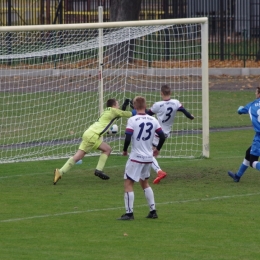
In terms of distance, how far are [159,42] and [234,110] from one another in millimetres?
3500

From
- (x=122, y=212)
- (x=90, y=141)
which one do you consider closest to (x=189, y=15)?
(x=90, y=141)

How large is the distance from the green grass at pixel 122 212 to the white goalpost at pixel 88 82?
1.80m

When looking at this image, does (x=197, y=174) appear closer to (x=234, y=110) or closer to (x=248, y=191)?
(x=248, y=191)

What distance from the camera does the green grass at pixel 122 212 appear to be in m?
9.49

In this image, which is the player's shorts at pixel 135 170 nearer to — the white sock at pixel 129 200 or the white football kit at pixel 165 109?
the white sock at pixel 129 200

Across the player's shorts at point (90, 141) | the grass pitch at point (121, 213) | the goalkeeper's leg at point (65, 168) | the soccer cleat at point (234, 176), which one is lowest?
the grass pitch at point (121, 213)

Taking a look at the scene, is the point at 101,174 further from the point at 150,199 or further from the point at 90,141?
the point at 150,199

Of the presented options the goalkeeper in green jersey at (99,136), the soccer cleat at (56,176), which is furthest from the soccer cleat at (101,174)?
the soccer cleat at (56,176)

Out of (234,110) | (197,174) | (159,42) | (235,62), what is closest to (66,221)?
(197,174)

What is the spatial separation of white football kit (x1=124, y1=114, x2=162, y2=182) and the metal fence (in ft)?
71.7

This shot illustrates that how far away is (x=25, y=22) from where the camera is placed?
113ft

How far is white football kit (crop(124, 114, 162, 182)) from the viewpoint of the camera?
36.5 feet

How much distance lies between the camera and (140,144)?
1116cm

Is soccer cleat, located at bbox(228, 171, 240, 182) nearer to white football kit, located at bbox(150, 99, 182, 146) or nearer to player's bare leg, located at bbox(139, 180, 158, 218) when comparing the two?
white football kit, located at bbox(150, 99, 182, 146)
